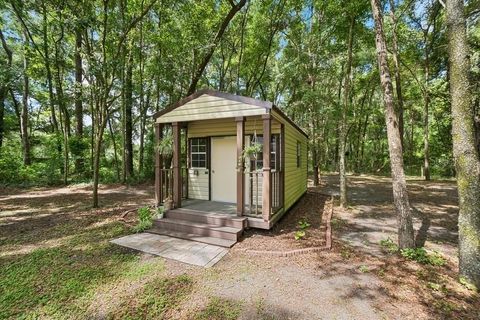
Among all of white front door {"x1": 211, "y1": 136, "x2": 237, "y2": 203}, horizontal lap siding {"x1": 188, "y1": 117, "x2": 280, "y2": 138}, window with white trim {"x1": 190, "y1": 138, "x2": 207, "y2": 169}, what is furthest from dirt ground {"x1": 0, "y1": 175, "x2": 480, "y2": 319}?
horizontal lap siding {"x1": 188, "y1": 117, "x2": 280, "y2": 138}

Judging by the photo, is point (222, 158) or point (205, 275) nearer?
point (205, 275)

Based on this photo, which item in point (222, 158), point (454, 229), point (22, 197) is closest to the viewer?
point (454, 229)

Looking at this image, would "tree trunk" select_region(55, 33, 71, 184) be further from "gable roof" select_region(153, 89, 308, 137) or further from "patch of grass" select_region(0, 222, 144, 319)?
"patch of grass" select_region(0, 222, 144, 319)

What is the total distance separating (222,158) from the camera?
21.8ft

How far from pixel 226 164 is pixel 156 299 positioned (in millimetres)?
4165

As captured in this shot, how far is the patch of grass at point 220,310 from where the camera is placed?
2.54 metres

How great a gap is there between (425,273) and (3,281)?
6.14 m

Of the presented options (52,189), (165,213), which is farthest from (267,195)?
(52,189)

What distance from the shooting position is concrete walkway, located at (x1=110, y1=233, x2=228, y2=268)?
12.5 feet

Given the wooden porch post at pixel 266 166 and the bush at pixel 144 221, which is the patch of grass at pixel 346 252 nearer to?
the wooden porch post at pixel 266 166

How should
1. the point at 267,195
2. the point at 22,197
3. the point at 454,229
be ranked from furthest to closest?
1. the point at 22,197
2. the point at 454,229
3. the point at 267,195

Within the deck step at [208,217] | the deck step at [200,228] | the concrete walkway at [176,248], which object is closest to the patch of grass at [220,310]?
the concrete walkway at [176,248]

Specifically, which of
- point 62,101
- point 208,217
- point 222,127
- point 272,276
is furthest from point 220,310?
point 62,101

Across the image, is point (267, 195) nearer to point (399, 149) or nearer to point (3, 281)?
point (399, 149)
